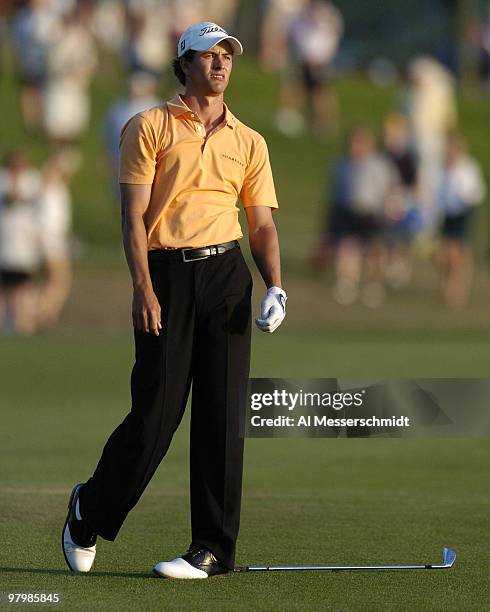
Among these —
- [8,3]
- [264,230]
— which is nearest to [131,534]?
[264,230]

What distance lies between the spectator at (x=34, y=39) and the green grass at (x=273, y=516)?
32.7 feet

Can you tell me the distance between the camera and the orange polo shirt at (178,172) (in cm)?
690

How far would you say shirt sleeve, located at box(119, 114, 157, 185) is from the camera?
22.6ft

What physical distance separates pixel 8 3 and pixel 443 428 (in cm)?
2373

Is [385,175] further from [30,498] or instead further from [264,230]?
[264,230]

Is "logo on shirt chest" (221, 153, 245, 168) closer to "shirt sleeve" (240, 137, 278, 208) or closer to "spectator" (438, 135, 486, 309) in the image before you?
"shirt sleeve" (240, 137, 278, 208)

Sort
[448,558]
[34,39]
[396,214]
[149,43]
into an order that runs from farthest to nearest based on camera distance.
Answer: [149,43]
[34,39]
[396,214]
[448,558]

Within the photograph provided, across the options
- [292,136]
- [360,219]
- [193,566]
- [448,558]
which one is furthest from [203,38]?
[292,136]

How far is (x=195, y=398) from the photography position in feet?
23.4

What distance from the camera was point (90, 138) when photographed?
28.1 meters

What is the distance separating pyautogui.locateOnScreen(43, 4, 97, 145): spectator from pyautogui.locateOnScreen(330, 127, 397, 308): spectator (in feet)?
15.6

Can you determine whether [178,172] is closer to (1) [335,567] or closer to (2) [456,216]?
(1) [335,567]

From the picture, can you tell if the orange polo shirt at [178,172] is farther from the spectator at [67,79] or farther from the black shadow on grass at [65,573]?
the spectator at [67,79]

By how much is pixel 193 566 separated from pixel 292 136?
72.1 ft
